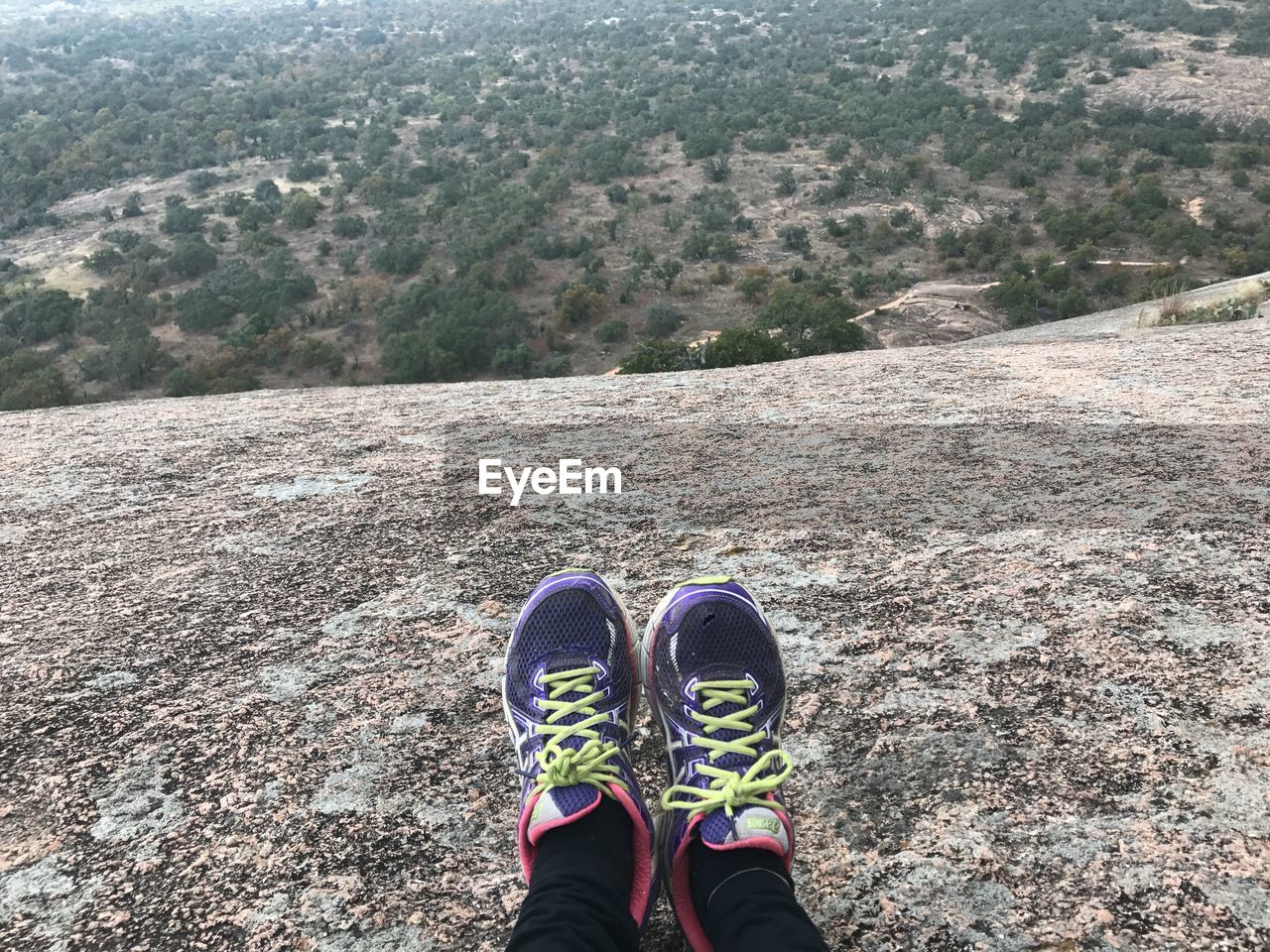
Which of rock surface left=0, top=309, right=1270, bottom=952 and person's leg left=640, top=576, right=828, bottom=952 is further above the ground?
person's leg left=640, top=576, right=828, bottom=952

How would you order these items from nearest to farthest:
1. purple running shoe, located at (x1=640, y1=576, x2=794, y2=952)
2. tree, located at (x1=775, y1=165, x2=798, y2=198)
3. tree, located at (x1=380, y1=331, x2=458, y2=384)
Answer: purple running shoe, located at (x1=640, y1=576, x2=794, y2=952), tree, located at (x1=380, y1=331, x2=458, y2=384), tree, located at (x1=775, y1=165, x2=798, y2=198)

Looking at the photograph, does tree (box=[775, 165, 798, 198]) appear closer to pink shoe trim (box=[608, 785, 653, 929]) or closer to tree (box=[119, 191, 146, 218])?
tree (box=[119, 191, 146, 218])

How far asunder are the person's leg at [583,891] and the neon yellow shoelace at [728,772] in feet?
0.53

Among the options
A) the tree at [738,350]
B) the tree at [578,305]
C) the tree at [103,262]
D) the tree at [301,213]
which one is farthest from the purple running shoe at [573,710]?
the tree at [301,213]

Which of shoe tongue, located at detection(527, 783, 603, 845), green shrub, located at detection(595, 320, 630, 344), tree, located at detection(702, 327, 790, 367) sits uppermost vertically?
shoe tongue, located at detection(527, 783, 603, 845)

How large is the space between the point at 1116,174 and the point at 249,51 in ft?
348

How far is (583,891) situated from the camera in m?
1.54

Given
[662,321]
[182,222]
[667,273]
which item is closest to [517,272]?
[667,273]

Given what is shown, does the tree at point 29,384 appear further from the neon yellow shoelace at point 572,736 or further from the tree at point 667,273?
the neon yellow shoelace at point 572,736

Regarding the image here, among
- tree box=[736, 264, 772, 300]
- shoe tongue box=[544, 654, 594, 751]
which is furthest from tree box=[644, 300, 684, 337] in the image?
shoe tongue box=[544, 654, 594, 751]

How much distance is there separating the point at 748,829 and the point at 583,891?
1.22 feet

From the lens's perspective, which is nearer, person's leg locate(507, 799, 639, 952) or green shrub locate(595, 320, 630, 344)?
person's leg locate(507, 799, 639, 952)

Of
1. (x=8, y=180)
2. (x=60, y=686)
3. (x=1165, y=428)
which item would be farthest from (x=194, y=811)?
(x=8, y=180)

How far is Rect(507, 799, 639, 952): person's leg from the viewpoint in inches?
56.7
